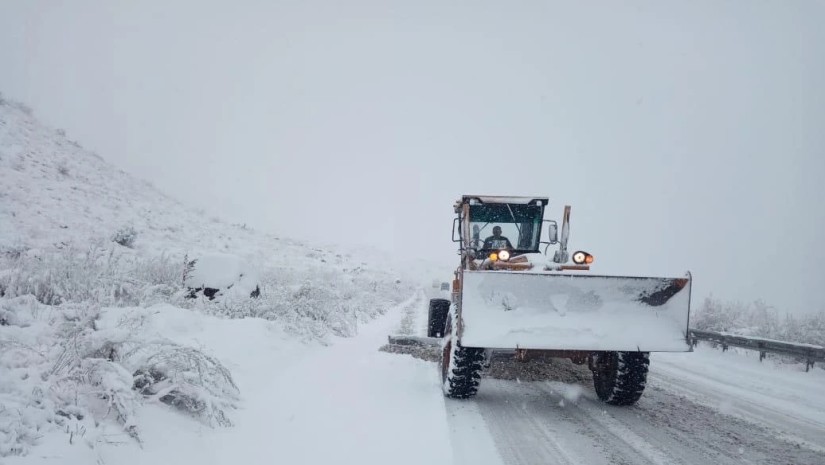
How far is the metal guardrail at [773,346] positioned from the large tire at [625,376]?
3498mm

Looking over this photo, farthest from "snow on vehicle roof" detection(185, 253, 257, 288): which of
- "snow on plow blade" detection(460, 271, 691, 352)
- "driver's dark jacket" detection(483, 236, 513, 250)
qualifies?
"snow on plow blade" detection(460, 271, 691, 352)

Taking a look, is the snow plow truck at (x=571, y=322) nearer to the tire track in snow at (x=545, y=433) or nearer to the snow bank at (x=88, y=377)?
the tire track in snow at (x=545, y=433)

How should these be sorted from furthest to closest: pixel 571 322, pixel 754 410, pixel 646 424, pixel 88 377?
pixel 754 410
pixel 571 322
pixel 646 424
pixel 88 377

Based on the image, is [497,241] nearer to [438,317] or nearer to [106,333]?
[438,317]

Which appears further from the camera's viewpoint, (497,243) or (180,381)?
(497,243)

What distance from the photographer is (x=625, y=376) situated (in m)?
5.73

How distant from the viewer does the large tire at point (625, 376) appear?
566cm

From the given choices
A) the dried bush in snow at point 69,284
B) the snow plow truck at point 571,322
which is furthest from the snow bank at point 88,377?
the snow plow truck at point 571,322

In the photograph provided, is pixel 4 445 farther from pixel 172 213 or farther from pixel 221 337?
pixel 172 213

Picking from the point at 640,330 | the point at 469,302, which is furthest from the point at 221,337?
the point at 640,330

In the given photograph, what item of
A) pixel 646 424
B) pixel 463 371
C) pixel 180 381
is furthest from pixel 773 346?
pixel 180 381

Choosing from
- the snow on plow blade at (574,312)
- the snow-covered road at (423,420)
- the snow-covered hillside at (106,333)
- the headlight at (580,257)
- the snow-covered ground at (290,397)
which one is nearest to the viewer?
the snow-covered hillside at (106,333)

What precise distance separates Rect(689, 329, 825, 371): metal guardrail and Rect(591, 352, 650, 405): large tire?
3498mm

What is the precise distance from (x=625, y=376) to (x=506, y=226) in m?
3.04
